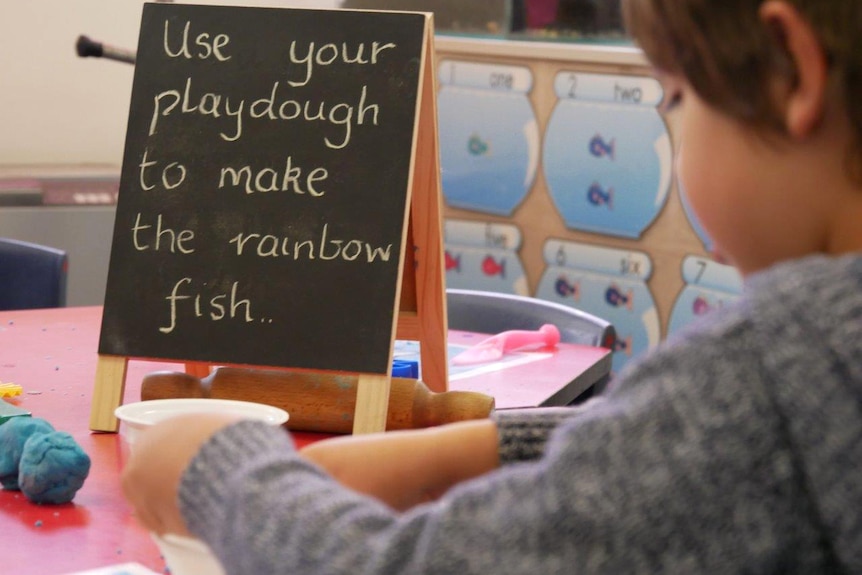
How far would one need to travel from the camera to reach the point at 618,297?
3.83 m

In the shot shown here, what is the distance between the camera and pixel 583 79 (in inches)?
148

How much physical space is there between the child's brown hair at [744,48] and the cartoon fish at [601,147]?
3.11m

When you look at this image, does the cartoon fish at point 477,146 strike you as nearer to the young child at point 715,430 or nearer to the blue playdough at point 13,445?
the blue playdough at point 13,445

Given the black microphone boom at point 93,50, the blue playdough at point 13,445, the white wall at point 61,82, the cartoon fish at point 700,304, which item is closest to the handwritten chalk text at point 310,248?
the blue playdough at point 13,445

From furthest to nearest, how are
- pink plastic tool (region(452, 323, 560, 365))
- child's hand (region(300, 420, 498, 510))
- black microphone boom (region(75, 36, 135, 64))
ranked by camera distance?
black microphone boom (region(75, 36, 135, 64)), pink plastic tool (region(452, 323, 560, 365)), child's hand (region(300, 420, 498, 510))

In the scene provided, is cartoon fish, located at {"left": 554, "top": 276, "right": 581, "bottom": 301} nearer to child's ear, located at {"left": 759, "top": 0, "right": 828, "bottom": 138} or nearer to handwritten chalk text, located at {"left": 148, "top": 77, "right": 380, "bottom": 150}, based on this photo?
handwritten chalk text, located at {"left": 148, "top": 77, "right": 380, "bottom": 150}

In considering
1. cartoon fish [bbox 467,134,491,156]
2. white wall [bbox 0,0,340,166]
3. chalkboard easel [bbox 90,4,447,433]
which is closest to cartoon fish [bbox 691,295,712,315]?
cartoon fish [bbox 467,134,491,156]

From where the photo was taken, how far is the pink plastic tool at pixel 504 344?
195 centimetres

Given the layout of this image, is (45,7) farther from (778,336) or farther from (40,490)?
(778,336)

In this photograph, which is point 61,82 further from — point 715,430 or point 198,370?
point 715,430

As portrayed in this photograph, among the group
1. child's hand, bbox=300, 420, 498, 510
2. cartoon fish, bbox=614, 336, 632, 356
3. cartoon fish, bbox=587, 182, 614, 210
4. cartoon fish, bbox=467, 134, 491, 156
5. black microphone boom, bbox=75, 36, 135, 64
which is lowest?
cartoon fish, bbox=614, 336, 632, 356

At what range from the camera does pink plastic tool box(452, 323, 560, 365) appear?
76.6 inches

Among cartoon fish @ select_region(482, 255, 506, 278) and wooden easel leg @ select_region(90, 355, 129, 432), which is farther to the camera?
cartoon fish @ select_region(482, 255, 506, 278)

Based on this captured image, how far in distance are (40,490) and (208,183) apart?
0.49m
